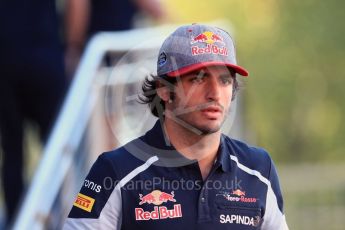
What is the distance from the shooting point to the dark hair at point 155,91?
4840mm

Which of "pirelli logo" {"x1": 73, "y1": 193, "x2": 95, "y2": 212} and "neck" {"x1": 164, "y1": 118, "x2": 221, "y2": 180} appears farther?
"neck" {"x1": 164, "y1": 118, "x2": 221, "y2": 180}

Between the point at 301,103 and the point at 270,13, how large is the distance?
8.89 feet

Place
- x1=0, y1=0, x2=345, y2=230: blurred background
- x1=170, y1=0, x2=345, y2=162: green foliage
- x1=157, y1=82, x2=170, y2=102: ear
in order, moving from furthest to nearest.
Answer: x1=170, y1=0, x2=345, y2=162: green foliage → x1=0, y1=0, x2=345, y2=230: blurred background → x1=157, y1=82, x2=170, y2=102: ear

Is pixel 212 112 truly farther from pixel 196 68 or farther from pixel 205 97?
pixel 196 68

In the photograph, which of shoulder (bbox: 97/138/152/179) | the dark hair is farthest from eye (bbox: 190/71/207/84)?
shoulder (bbox: 97/138/152/179)

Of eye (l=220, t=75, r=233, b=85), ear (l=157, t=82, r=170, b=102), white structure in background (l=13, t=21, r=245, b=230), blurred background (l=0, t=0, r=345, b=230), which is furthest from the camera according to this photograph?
blurred background (l=0, t=0, r=345, b=230)

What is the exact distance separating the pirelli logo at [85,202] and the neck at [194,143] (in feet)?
1.45

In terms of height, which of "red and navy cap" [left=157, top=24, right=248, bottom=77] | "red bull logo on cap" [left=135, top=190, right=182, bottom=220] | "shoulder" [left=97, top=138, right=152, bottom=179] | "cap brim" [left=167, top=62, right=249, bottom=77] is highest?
"red and navy cap" [left=157, top=24, right=248, bottom=77]

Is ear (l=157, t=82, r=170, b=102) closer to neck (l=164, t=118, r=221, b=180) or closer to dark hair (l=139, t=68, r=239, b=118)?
dark hair (l=139, t=68, r=239, b=118)

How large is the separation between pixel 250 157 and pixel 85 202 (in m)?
0.77

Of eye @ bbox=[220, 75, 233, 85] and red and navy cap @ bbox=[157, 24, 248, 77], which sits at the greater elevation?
red and navy cap @ bbox=[157, 24, 248, 77]

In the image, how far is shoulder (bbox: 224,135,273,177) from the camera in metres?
4.89

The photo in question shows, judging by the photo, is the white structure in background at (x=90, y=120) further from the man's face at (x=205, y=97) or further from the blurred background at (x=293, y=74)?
the blurred background at (x=293, y=74)

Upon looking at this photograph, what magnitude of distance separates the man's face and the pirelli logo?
52cm
